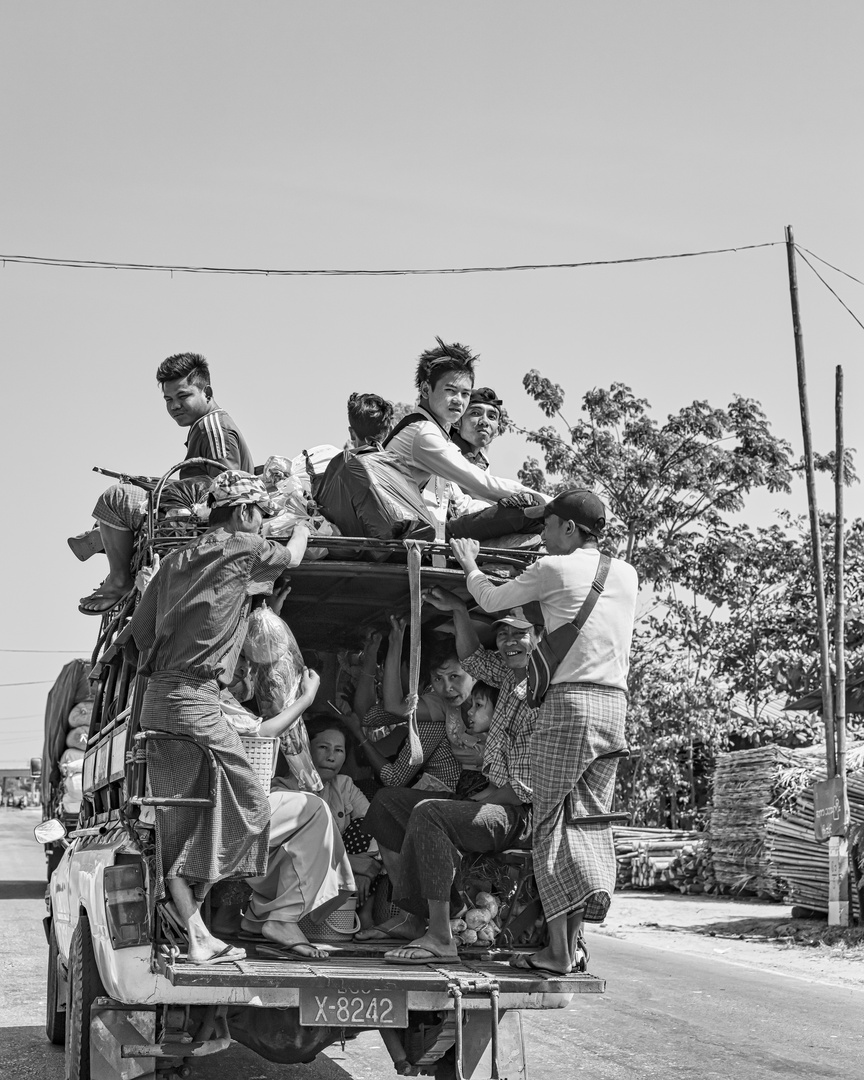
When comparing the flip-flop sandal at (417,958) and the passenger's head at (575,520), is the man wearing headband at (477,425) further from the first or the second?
the flip-flop sandal at (417,958)

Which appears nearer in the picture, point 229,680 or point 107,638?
point 229,680

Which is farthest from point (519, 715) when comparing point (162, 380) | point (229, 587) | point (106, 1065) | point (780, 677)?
point (780, 677)

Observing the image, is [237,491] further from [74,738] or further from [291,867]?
[74,738]

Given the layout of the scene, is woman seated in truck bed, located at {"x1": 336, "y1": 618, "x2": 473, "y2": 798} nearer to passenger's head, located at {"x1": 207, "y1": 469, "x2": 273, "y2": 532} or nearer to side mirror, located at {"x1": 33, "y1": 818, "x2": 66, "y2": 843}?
passenger's head, located at {"x1": 207, "y1": 469, "x2": 273, "y2": 532}

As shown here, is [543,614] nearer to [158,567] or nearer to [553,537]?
[553,537]

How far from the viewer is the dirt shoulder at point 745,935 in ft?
41.3

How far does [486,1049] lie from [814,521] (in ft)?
37.1

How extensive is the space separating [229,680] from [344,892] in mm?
1120

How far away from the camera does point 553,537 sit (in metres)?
5.61

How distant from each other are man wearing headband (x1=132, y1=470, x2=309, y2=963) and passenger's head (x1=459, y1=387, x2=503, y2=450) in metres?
2.54

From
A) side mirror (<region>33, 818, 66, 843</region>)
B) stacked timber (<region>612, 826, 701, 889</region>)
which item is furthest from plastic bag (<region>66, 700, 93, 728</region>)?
stacked timber (<region>612, 826, 701, 889</region>)

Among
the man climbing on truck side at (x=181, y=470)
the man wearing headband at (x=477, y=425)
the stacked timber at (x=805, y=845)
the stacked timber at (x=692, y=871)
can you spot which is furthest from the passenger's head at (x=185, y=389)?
the stacked timber at (x=692, y=871)

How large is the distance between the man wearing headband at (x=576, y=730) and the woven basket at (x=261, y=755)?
42.5 inches

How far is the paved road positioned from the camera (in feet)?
22.4
